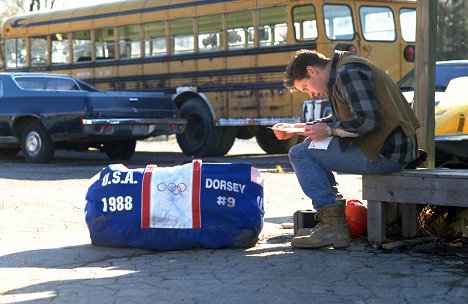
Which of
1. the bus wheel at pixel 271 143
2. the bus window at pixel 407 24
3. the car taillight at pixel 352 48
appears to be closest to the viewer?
the car taillight at pixel 352 48

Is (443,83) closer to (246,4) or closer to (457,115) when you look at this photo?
(457,115)

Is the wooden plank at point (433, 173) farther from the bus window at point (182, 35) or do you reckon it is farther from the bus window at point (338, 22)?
the bus window at point (182, 35)

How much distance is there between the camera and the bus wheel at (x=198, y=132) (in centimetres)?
1554

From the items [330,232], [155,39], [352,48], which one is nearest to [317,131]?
[330,232]

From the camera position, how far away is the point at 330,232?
221 inches

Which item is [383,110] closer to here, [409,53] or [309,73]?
[309,73]

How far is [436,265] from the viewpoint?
16.6 feet

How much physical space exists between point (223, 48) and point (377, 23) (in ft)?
8.92

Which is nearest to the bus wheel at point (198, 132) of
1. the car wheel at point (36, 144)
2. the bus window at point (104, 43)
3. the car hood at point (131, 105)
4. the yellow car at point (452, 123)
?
the car hood at point (131, 105)

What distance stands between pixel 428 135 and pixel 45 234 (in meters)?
2.99

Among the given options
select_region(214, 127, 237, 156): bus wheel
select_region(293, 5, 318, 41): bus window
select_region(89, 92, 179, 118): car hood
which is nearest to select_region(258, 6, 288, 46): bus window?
select_region(293, 5, 318, 41): bus window

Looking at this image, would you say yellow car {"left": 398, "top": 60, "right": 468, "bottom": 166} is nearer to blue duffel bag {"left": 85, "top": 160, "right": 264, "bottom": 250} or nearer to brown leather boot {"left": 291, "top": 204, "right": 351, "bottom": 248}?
brown leather boot {"left": 291, "top": 204, "right": 351, "bottom": 248}

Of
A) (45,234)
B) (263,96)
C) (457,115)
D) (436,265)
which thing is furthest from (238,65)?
(436,265)

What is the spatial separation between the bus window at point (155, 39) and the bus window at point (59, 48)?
7.61 ft
